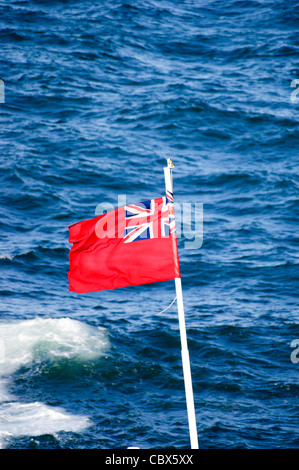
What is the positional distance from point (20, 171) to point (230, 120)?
16702 millimetres

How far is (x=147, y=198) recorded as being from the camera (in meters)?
39.9

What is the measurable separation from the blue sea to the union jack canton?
8569mm

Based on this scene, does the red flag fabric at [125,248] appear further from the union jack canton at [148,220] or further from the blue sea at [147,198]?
the blue sea at [147,198]

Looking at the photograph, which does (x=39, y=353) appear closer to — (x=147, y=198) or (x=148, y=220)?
(x=148, y=220)

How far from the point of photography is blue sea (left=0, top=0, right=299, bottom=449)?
22.8 metres

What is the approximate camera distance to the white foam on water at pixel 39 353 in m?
21.4

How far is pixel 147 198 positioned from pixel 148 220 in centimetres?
2512

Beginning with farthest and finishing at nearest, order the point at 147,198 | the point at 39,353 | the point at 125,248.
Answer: the point at 147,198
the point at 39,353
the point at 125,248

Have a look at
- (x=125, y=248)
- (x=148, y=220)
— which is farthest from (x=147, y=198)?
(x=125, y=248)

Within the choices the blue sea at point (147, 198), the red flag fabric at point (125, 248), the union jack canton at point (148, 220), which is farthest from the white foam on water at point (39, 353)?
the union jack canton at point (148, 220)

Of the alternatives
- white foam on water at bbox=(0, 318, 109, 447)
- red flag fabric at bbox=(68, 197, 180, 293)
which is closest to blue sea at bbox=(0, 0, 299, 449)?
white foam on water at bbox=(0, 318, 109, 447)
